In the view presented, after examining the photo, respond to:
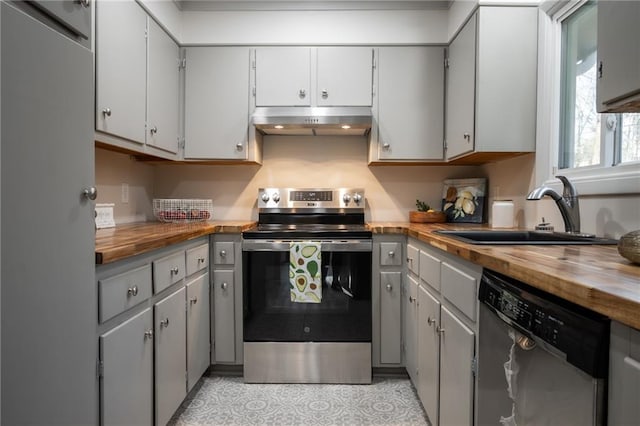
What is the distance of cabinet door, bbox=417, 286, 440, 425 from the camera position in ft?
5.14

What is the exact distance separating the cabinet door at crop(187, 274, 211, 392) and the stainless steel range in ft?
0.76

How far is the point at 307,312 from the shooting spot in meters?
2.14

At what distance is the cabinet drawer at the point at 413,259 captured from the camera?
6.30 feet

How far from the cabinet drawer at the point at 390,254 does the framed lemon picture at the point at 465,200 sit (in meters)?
0.63

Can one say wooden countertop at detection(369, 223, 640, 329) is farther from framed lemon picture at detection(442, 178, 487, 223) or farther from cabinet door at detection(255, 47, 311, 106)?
cabinet door at detection(255, 47, 311, 106)

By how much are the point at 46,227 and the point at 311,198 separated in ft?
6.19

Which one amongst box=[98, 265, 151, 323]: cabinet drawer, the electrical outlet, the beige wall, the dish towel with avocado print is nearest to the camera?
box=[98, 265, 151, 323]: cabinet drawer

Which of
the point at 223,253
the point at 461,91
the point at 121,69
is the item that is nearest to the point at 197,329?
the point at 223,253

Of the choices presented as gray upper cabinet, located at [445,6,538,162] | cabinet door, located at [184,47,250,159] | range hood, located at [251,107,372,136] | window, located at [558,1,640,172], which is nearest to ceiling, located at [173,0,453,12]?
cabinet door, located at [184,47,250,159]

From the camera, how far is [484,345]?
1.12 metres

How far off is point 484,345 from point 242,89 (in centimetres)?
210

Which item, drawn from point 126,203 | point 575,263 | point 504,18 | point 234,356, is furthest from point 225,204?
point 575,263

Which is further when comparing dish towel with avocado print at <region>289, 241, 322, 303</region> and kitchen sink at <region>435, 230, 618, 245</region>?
dish towel with avocado print at <region>289, 241, 322, 303</region>

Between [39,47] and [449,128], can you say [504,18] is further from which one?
[39,47]
